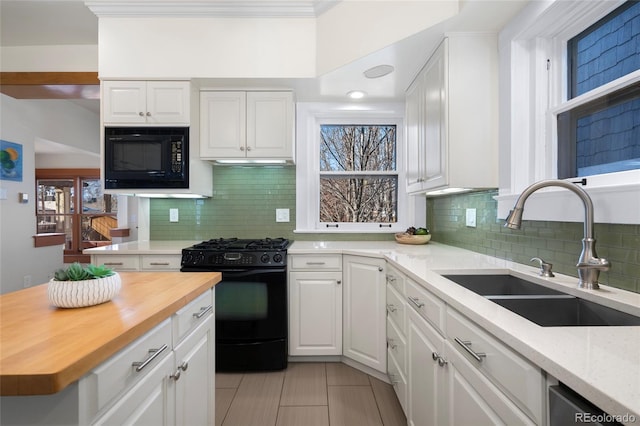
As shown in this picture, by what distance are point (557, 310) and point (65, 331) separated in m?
1.56

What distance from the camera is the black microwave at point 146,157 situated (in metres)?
2.37

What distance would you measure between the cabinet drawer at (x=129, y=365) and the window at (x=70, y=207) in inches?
266

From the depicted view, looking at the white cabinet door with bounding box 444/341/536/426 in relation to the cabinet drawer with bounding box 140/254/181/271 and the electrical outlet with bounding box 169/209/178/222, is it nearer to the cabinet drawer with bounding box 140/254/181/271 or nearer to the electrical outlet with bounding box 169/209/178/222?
the cabinet drawer with bounding box 140/254/181/271

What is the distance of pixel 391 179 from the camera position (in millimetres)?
3027

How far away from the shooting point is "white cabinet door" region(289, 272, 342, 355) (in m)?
2.38

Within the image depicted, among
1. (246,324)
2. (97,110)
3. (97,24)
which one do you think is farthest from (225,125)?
(97,110)

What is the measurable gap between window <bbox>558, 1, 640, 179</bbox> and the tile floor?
1.68m

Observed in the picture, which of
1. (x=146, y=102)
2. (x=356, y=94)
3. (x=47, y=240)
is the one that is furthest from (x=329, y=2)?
(x=47, y=240)

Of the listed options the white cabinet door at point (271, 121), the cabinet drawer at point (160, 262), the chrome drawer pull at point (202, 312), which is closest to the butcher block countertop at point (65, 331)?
the chrome drawer pull at point (202, 312)

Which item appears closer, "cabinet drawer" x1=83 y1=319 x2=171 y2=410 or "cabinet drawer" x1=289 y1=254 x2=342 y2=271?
"cabinet drawer" x1=83 y1=319 x2=171 y2=410

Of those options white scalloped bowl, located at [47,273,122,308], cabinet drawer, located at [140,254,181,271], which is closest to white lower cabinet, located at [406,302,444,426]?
white scalloped bowl, located at [47,273,122,308]

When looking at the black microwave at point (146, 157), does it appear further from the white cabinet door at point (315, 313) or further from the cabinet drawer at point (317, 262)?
the white cabinet door at point (315, 313)

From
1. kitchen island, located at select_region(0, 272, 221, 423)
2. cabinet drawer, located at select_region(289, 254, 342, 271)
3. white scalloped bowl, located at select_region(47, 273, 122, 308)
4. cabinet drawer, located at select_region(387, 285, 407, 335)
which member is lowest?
cabinet drawer, located at select_region(387, 285, 407, 335)

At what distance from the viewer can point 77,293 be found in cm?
92
